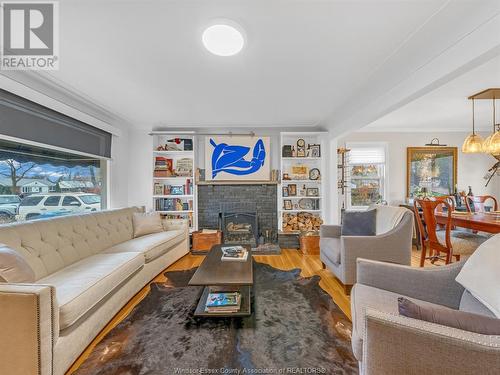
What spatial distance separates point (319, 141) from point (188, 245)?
3.12m

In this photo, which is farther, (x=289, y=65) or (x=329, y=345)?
(x=289, y=65)

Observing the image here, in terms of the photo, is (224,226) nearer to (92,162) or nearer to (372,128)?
(92,162)

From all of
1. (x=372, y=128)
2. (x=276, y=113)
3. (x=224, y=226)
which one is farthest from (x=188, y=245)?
(x=372, y=128)

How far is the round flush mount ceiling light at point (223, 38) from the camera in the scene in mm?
1600

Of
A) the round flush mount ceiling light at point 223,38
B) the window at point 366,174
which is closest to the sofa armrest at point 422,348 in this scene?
the round flush mount ceiling light at point 223,38

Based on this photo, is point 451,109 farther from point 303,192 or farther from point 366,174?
point 303,192

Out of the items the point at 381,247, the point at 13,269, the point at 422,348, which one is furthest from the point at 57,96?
the point at 381,247

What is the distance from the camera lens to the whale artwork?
14.0 feet

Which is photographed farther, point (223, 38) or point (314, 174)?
point (314, 174)

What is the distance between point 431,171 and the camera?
474cm

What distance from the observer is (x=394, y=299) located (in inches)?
54.7

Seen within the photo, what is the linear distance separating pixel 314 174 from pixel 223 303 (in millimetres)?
3156

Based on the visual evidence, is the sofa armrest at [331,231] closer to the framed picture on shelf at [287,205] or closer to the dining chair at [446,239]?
the dining chair at [446,239]

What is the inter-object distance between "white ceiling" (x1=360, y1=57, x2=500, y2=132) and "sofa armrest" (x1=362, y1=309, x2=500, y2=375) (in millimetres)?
2664
